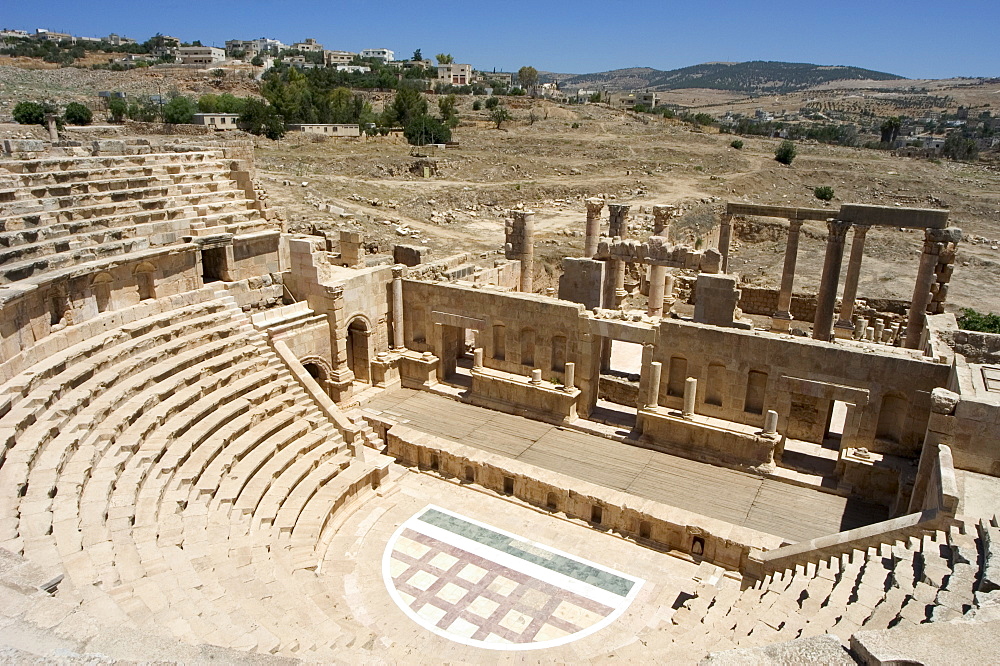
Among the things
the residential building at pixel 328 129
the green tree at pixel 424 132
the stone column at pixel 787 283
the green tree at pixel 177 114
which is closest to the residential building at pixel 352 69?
the residential building at pixel 328 129

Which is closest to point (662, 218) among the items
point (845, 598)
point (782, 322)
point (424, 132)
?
point (782, 322)

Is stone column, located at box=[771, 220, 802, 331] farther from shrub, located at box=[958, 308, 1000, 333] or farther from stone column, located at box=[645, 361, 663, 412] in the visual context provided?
stone column, located at box=[645, 361, 663, 412]

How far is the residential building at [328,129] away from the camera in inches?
2352

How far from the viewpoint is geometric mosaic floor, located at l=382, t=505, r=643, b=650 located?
1139 cm

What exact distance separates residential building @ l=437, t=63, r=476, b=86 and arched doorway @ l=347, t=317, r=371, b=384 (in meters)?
120

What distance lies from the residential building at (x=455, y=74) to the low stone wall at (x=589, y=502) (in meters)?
125

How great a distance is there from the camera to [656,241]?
2097 centimetres

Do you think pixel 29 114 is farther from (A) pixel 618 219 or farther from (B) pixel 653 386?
(B) pixel 653 386

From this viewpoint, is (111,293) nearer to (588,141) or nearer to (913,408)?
(913,408)

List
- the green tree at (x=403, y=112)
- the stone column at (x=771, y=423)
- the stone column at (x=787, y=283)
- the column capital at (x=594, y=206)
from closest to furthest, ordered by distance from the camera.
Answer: the stone column at (x=771, y=423), the column capital at (x=594, y=206), the stone column at (x=787, y=283), the green tree at (x=403, y=112)

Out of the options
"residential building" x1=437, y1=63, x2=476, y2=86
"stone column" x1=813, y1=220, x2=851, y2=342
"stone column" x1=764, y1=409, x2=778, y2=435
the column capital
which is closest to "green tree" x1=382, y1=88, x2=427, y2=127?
the column capital

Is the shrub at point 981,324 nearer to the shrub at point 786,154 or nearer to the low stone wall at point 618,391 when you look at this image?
the low stone wall at point 618,391

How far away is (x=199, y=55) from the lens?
133375 millimetres

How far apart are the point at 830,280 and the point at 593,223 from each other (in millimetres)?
8343
